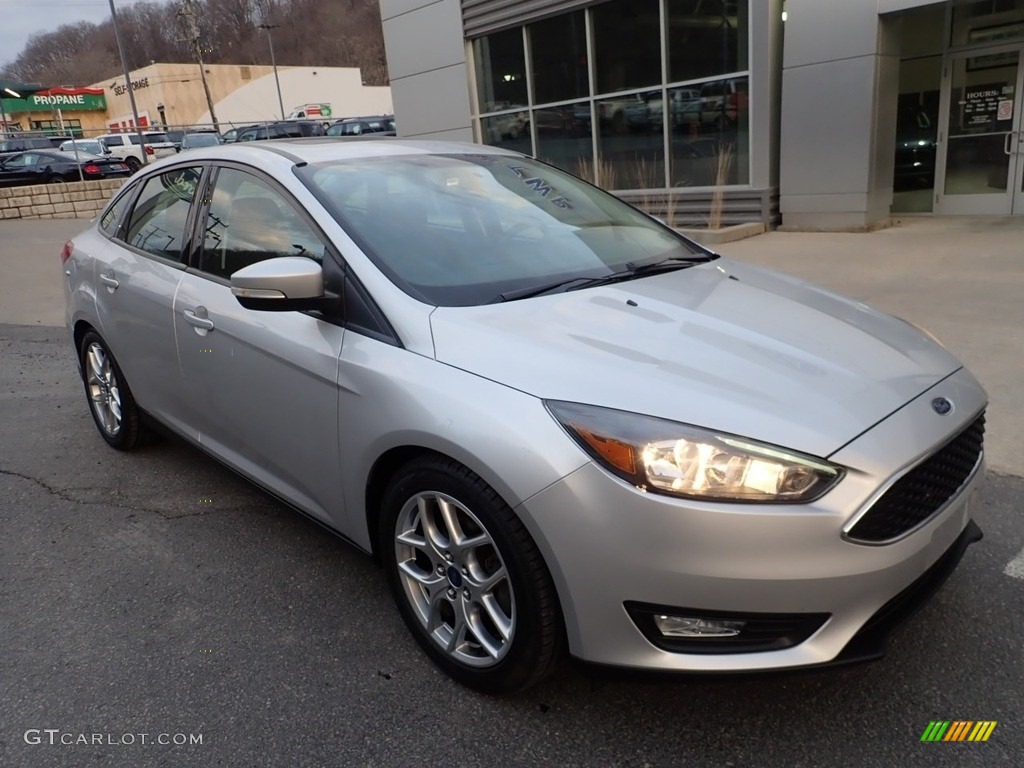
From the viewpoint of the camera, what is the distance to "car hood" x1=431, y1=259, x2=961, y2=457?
6.64 feet

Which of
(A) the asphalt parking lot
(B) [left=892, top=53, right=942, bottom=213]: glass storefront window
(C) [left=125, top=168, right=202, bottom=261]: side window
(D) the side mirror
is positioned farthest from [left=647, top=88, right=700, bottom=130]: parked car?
(D) the side mirror

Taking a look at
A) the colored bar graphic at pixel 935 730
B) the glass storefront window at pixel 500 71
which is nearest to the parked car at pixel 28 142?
the glass storefront window at pixel 500 71

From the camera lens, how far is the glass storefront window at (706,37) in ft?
35.3

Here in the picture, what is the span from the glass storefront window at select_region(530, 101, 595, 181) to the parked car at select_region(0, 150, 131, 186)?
56.4ft

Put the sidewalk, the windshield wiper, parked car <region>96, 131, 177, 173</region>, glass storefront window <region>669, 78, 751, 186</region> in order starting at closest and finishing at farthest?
the windshield wiper
the sidewalk
glass storefront window <region>669, 78, 751, 186</region>
parked car <region>96, 131, 177, 173</region>

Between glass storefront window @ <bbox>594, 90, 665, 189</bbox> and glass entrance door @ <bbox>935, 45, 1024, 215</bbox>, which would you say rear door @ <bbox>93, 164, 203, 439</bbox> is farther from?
glass entrance door @ <bbox>935, 45, 1024, 215</bbox>

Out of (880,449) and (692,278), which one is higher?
(692,278)

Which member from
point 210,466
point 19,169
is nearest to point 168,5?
point 19,169

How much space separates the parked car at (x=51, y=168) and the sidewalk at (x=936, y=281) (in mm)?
13688

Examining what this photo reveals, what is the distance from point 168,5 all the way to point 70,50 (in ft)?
56.0

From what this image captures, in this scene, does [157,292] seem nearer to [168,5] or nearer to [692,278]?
[692,278]

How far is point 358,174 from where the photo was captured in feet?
10.3

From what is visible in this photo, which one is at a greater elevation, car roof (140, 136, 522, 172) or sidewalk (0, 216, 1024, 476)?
car roof (140, 136, 522, 172)

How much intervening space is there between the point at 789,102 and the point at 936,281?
4243 mm
